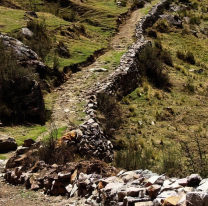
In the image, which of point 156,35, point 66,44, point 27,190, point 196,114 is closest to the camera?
point 27,190

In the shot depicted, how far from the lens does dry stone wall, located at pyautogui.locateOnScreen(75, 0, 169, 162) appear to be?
24.2ft

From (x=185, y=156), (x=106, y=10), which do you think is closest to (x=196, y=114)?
(x=185, y=156)

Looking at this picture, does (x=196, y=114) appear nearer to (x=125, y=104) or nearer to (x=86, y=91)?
(x=125, y=104)

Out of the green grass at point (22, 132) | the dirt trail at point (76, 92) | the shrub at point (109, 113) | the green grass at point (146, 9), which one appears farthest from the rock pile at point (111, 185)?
the green grass at point (146, 9)

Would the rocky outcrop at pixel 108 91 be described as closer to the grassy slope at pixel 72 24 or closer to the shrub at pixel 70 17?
the grassy slope at pixel 72 24

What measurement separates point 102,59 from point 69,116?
585cm

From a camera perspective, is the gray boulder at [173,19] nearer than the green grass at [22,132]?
No

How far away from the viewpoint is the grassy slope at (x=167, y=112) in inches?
378

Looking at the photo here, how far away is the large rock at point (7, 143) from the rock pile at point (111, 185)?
1.20 metres

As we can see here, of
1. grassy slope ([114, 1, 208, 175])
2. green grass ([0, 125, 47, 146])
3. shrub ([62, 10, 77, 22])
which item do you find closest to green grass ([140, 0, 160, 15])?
shrub ([62, 10, 77, 22])

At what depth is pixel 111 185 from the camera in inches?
156

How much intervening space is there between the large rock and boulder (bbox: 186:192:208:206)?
15.1 ft

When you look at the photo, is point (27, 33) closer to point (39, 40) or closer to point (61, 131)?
point (39, 40)

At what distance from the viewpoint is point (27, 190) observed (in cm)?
488
